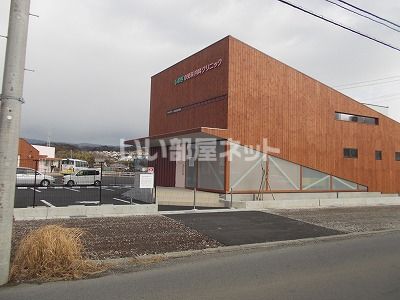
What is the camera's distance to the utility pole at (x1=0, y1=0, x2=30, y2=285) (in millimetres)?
6379

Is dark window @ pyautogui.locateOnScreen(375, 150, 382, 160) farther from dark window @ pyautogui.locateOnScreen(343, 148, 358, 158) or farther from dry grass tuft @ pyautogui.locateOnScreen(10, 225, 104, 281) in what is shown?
dry grass tuft @ pyautogui.locateOnScreen(10, 225, 104, 281)

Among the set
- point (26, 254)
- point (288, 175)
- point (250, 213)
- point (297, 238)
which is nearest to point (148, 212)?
point (250, 213)

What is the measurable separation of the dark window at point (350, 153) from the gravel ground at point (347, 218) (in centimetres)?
768

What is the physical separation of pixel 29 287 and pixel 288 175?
62.5 ft

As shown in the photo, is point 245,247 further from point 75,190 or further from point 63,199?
point 75,190

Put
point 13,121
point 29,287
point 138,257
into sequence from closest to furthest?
point 29,287 < point 13,121 < point 138,257

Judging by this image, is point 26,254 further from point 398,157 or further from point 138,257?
point 398,157

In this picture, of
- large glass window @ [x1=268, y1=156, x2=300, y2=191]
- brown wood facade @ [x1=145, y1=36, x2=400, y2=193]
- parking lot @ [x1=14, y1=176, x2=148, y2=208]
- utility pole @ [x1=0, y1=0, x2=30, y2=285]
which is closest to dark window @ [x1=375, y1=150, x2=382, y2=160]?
brown wood facade @ [x1=145, y1=36, x2=400, y2=193]

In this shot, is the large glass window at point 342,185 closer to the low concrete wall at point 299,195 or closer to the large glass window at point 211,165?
the low concrete wall at point 299,195

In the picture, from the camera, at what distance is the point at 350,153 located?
26906 mm

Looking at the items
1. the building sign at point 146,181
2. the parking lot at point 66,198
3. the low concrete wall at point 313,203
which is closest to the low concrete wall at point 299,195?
the low concrete wall at point 313,203

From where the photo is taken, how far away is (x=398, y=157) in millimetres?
30516

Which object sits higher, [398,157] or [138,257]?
[398,157]

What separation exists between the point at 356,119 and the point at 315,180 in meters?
6.65
